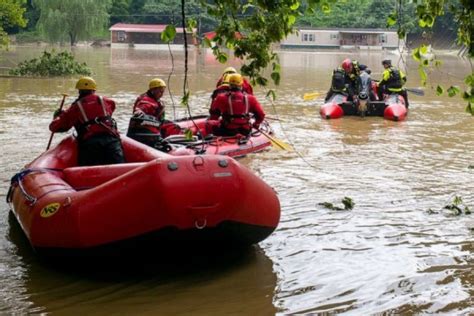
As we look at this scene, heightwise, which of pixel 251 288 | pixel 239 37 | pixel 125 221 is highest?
pixel 239 37

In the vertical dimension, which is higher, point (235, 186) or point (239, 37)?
point (239, 37)

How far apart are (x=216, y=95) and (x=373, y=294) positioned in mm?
5954

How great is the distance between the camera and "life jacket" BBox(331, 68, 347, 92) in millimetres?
15048

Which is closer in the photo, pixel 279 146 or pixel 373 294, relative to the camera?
pixel 373 294

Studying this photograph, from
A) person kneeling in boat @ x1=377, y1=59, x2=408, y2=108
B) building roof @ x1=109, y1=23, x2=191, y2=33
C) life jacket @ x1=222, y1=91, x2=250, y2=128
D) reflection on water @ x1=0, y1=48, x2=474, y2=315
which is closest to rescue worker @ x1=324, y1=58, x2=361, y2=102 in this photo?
person kneeling in boat @ x1=377, y1=59, x2=408, y2=108

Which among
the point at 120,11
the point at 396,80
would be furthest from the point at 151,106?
the point at 120,11

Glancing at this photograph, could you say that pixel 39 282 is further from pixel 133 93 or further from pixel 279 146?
pixel 133 93

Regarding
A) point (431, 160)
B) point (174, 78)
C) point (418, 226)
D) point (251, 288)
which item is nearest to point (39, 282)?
point (251, 288)

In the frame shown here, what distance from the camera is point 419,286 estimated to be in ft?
16.8

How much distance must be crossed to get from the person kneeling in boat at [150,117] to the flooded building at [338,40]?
211 ft

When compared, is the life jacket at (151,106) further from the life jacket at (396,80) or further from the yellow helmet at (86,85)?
the life jacket at (396,80)

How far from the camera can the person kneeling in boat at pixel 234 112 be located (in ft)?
31.7

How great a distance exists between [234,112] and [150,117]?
1662 millimetres

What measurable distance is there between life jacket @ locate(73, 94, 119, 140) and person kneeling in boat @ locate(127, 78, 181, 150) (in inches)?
73.2
